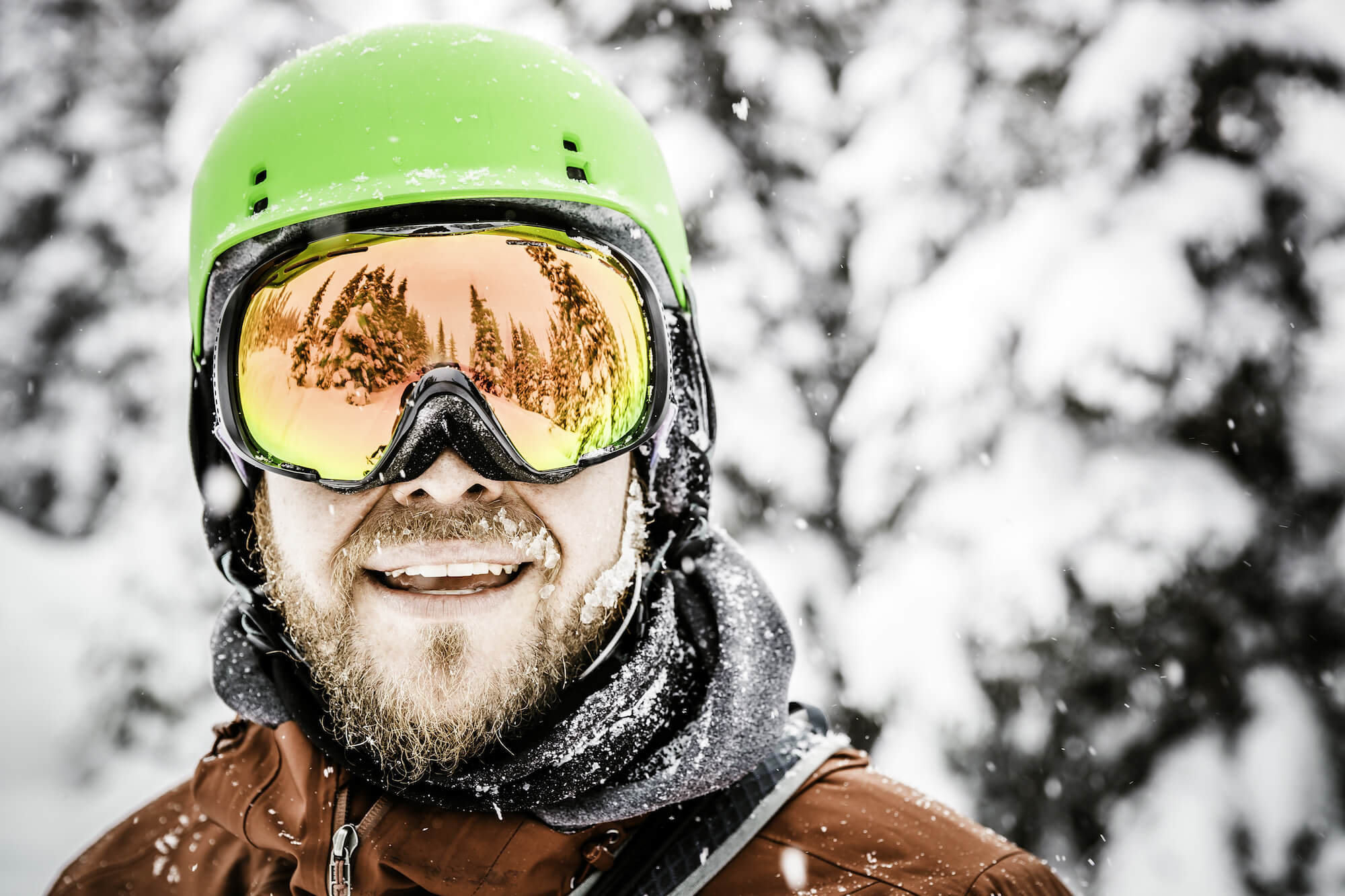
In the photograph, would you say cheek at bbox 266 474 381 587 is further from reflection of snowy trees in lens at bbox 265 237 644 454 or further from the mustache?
reflection of snowy trees in lens at bbox 265 237 644 454

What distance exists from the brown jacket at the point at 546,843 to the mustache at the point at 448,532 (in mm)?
396

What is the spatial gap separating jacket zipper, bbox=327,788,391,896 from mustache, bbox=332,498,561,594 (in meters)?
0.40

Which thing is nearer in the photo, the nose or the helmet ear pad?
the nose

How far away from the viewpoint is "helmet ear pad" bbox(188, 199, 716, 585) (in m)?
1.72

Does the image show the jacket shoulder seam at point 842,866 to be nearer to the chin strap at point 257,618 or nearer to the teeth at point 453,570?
the teeth at point 453,570

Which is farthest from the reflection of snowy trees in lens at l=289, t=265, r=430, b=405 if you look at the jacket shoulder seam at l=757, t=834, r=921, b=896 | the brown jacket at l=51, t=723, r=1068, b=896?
the jacket shoulder seam at l=757, t=834, r=921, b=896

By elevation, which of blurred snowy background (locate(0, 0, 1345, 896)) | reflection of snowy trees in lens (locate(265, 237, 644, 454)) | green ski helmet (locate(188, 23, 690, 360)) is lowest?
blurred snowy background (locate(0, 0, 1345, 896))

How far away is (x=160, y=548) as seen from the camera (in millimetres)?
4523

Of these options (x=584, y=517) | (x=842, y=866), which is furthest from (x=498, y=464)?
(x=842, y=866)

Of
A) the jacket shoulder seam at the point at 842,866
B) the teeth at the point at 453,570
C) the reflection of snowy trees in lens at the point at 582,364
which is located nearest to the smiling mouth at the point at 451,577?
the teeth at the point at 453,570

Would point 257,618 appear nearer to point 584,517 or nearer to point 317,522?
point 317,522

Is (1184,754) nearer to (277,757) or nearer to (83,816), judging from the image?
(277,757)

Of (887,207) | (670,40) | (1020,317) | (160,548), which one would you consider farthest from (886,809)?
(160,548)

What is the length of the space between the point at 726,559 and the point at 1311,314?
2.32m
